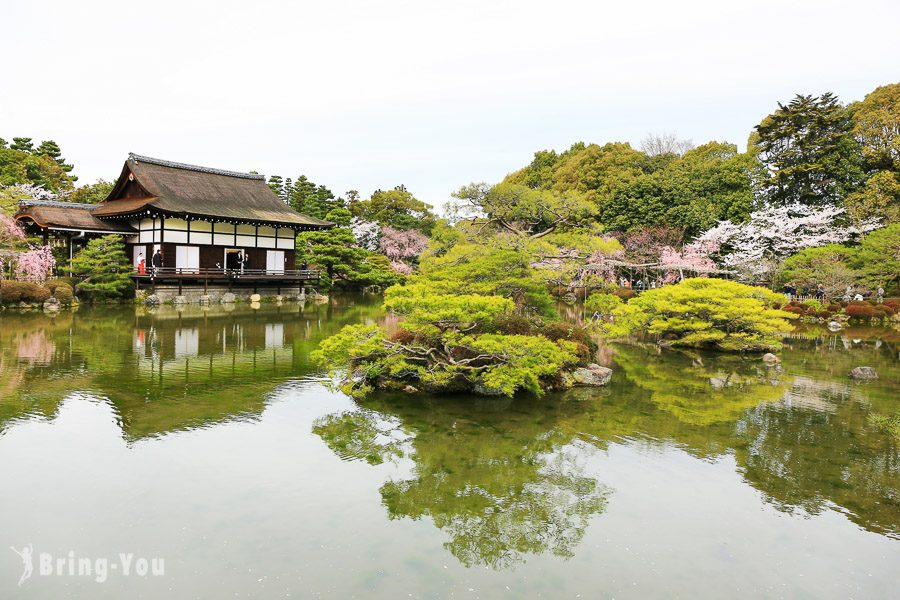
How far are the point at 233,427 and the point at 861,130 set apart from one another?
110 ft

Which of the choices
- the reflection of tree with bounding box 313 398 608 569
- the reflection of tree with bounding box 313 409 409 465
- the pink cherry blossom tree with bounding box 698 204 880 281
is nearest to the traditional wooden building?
the reflection of tree with bounding box 313 409 409 465

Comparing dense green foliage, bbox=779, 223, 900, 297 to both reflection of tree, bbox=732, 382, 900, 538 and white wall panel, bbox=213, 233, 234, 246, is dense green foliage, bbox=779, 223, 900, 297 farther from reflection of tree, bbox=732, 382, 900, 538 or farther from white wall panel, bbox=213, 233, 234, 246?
white wall panel, bbox=213, 233, 234, 246

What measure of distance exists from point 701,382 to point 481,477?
7573 millimetres

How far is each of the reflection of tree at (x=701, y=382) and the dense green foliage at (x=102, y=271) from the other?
68.6 ft

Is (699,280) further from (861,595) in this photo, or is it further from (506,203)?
(861,595)

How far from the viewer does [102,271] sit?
2383 centimetres

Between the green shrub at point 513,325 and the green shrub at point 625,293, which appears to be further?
the green shrub at point 625,293

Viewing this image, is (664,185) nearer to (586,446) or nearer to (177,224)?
(177,224)

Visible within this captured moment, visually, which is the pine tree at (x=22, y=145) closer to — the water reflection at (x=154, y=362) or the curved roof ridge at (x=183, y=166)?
the curved roof ridge at (x=183, y=166)

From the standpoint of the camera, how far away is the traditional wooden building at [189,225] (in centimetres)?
2522

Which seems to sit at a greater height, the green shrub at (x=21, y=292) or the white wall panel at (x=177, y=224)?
the white wall panel at (x=177, y=224)

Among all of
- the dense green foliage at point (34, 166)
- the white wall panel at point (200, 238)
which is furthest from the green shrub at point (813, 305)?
the dense green foliage at point (34, 166)

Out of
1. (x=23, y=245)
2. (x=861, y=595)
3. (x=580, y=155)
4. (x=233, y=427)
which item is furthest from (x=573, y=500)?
(x=580, y=155)

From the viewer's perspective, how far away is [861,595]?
4.53m
